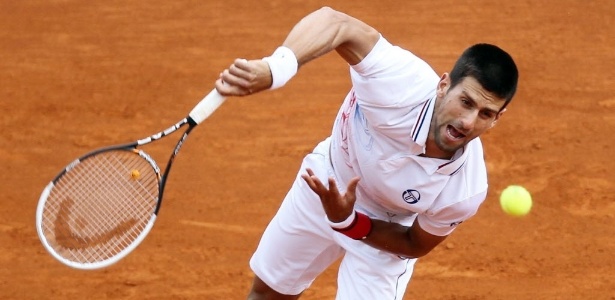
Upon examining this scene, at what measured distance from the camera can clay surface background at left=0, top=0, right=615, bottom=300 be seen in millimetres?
7398

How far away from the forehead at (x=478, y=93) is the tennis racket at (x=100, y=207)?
137 cm

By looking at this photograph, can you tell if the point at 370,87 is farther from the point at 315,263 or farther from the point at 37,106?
the point at 37,106

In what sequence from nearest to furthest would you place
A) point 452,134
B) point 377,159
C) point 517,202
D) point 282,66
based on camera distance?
point 282,66 < point 452,134 < point 377,159 < point 517,202

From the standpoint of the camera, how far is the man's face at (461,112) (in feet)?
16.2

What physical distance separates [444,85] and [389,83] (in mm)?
247

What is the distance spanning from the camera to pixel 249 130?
826cm

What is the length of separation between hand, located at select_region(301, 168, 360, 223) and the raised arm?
58 cm

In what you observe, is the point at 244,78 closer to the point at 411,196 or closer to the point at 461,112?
the point at 461,112

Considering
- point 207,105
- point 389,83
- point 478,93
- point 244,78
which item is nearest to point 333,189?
point 389,83

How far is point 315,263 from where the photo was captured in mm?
6289

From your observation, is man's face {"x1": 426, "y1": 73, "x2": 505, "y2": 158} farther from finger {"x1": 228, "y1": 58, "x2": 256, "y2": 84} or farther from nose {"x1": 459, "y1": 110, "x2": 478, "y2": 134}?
finger {"x1": 228, "y1": 58, "x2": 256, "y2": 84}

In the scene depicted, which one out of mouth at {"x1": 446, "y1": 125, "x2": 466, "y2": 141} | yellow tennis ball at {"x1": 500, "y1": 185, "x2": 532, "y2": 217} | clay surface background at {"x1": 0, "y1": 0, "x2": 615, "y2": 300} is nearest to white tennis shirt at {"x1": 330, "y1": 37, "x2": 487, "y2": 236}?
mouth at {"x1": 446, "y1": 125, "x2": 466, "y2": 141}

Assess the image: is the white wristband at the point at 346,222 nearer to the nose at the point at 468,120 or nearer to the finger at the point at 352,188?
the finger at the point at 352,188

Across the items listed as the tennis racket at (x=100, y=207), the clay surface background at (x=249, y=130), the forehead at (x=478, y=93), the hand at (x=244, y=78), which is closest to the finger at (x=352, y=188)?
the forehead at (x=478, y=93)
